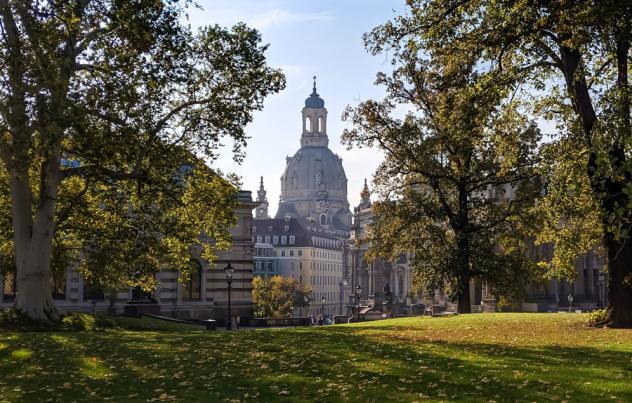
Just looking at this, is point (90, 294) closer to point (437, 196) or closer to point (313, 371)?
point (437, 196)

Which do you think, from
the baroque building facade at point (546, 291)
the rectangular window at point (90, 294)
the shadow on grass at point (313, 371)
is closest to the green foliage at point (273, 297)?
the baroque building facade at point (546, 291)

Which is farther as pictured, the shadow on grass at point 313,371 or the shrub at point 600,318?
the shrub at point 600,318

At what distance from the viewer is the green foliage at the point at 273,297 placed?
358ft

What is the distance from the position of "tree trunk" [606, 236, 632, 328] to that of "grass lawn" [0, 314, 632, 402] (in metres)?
2.18

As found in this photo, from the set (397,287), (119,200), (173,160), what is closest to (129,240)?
(119,200)

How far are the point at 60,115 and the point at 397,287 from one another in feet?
354

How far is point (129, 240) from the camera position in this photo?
29906 mm

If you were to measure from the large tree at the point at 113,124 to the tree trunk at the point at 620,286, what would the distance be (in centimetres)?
1326

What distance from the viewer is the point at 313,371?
47.5 ft

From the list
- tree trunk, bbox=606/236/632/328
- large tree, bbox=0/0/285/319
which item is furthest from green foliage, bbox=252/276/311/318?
tree trunk, bbox=606/236/632/328

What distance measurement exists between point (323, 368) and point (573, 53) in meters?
14.2

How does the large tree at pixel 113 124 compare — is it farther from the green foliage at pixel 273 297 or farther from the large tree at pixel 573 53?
the green foliage at pixel 273 297

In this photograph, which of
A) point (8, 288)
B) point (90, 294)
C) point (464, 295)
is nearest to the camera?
point (464, 295)

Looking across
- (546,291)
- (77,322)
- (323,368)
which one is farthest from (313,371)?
(546,291)
